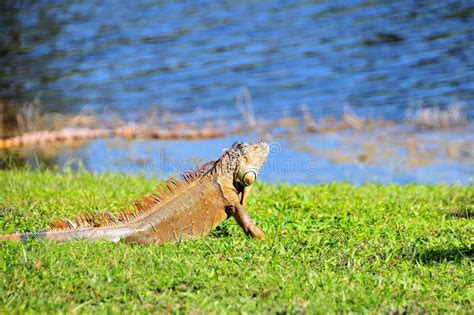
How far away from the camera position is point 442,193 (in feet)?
35.6

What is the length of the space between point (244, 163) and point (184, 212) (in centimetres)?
76

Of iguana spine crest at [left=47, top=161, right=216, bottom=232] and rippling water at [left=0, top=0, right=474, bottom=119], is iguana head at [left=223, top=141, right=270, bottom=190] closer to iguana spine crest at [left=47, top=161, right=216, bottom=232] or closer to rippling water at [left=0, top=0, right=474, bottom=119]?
iguana spine crest at [left=47, top=161, right=216, bottom=232]

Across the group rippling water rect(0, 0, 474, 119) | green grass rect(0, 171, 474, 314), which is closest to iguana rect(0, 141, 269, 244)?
green grass rect(0, 171, 474, 314)

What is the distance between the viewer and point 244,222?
310 inches

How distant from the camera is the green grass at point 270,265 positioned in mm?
6047

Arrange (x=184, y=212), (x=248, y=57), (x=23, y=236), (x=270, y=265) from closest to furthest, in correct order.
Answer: (x=270, y=265) → (x=23, y=236) → (x=184, y=212) → (x=248, y=57)

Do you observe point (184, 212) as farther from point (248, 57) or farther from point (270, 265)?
point (248, 57)

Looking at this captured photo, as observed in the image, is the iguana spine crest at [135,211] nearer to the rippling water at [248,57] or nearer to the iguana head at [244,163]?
the iguana head at [244,163]

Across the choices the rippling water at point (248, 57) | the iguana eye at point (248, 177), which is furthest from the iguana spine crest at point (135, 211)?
the rippling water at point (248, 57)

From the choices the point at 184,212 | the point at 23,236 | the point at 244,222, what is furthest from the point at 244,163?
the point at 23,236

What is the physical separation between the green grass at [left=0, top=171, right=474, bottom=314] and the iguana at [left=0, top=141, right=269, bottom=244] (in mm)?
186

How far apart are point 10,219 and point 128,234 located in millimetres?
1585

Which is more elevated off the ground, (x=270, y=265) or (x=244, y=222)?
(x=270, y=265)

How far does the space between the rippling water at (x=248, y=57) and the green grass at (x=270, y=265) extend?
10.6m
